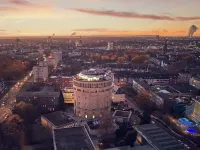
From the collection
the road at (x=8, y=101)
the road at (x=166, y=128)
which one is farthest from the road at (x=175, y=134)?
the road at (x=8, y=101)

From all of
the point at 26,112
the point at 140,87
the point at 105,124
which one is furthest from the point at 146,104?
the point at 26,112

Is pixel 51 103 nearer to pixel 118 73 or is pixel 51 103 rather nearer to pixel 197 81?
pixel 118 73

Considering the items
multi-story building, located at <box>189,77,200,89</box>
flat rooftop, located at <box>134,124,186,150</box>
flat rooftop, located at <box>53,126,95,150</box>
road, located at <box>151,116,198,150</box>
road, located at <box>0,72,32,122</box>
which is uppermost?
multi-story building, located at <box>189,77,200,89</box>

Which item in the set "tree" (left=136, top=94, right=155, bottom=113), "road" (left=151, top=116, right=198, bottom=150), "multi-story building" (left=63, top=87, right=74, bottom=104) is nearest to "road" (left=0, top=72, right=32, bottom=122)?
"multi-story building" (left=63, top=87, right=74, bottom=104)

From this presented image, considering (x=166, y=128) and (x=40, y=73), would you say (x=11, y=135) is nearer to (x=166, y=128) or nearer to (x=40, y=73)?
(x=166, y=128)

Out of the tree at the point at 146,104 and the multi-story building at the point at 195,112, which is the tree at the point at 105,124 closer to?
the tree at the point at 146,104

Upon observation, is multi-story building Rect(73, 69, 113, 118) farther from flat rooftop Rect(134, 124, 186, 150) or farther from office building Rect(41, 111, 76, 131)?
flat rooftop Rect(134, 124, 186, 150)
